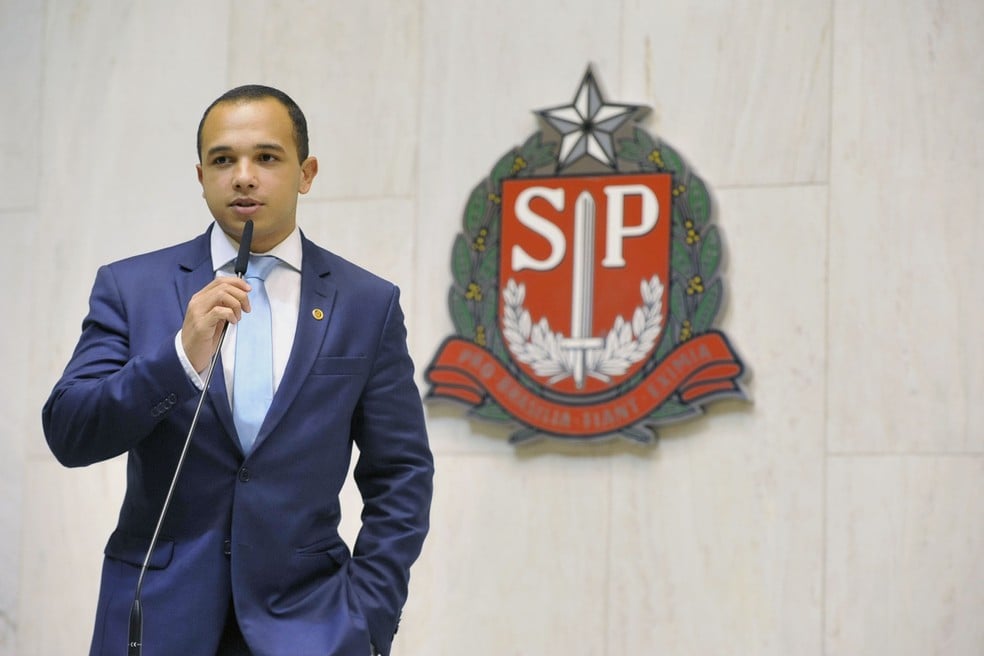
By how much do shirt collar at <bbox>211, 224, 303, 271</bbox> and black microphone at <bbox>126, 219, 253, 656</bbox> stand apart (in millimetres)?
166

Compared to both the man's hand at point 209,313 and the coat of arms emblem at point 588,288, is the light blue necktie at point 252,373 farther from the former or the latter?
the coat of arms emblem at point 588,288

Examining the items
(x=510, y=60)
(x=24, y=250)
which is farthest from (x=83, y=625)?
(x=510, y=60)

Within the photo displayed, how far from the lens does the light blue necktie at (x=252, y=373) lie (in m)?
2.48

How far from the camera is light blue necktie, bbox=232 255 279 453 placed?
8.14 ft

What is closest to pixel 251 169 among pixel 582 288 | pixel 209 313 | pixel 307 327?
pixel 307 327

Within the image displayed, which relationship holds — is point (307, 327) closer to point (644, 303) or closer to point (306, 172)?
point (306, 172)

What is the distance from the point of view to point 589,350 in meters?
4.63

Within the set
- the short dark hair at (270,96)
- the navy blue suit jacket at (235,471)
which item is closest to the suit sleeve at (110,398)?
the navy blue suit jacket at (235,471)

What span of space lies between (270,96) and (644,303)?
7.12 ft

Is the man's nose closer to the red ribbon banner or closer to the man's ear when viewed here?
the man's ear

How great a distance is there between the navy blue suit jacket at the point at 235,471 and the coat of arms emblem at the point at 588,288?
1.98 m

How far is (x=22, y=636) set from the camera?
539cm

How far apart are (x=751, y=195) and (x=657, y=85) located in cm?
48

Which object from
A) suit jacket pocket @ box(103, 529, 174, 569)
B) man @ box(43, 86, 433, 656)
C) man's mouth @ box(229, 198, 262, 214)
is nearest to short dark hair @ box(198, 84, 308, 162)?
man @ box(43, 86, 433, 656)
